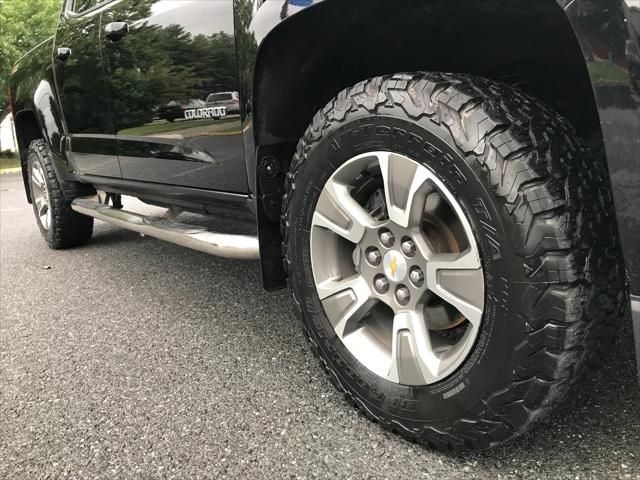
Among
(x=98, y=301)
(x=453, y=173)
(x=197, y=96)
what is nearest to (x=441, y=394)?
(x=453, y=173)

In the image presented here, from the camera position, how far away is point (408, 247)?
5.12 ft

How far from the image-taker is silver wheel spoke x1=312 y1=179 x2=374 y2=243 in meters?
1.67

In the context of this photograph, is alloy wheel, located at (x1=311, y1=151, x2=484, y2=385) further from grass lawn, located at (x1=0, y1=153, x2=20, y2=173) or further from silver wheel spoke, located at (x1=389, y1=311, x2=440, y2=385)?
grass lawn, located at (x1=0, y1=153, x2=20, y2=173)

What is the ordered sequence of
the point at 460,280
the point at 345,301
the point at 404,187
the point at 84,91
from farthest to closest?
the point at 84,91, the point at 345,301, the point at 404,187, the point at 460,280

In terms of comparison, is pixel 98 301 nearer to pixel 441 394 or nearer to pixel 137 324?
pixel 137 324

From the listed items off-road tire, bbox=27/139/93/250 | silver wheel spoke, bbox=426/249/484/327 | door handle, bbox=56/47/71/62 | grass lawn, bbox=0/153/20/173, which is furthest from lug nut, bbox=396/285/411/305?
grass lawn, bbox=0/153/20/173

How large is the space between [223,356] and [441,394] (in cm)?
106

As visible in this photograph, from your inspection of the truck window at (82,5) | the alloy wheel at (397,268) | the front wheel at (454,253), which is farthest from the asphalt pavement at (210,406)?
the truck window at (82,5)

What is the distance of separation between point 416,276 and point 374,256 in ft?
0.57

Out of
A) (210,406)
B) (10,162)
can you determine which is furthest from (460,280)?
(10,162)

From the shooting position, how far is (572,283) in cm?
125

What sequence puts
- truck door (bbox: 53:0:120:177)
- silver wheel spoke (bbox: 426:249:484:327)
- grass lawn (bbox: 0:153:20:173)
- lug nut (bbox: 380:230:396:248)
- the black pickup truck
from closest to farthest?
the black pickup truck
silver wheel spoke (bbox: 426:249:484:327)
lug nut (bbox: 380:230:396:248)
truck door (bbox: 53:0:120:177)
grass lawn (bbox: 0:153:20:173)

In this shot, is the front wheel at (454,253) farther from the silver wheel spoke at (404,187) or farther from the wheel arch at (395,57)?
the wheel arch at (395,57)

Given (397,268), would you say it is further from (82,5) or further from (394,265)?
(82,5)
